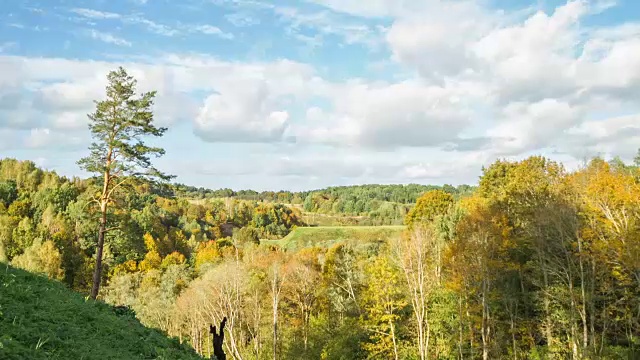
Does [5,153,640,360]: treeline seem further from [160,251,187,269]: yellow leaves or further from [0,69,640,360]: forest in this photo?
[160,251,187,269]: yellow leaves

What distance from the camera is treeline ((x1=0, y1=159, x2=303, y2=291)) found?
31734 mm

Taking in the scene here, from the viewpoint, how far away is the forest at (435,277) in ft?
92.2

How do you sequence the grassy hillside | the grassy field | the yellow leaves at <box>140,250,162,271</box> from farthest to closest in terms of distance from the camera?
1. the grassy field
2. the yellow leaves at <box>140,250,162,271</box>
3. the grassy hillside

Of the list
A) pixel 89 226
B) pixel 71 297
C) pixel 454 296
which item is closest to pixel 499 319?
pixel 454 296

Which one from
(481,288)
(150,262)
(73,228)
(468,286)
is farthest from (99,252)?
(150,262)

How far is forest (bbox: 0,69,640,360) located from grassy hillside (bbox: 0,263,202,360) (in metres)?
5.16

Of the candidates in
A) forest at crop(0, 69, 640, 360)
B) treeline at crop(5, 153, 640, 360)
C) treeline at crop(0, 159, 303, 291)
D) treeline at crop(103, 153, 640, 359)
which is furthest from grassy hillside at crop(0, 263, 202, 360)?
treeline at crop(5, 153, 640, 360)

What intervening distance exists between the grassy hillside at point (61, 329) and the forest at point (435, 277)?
5.16m

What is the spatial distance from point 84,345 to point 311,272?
4276cm

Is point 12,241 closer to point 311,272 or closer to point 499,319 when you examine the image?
point 311,272

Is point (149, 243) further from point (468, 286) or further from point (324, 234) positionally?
point (468, 286)

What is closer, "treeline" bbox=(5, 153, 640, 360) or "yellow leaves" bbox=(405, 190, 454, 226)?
"treeline" bbox=(5, 153, 640, 360)

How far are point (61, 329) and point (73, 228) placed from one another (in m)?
72.8

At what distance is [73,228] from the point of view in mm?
75062
